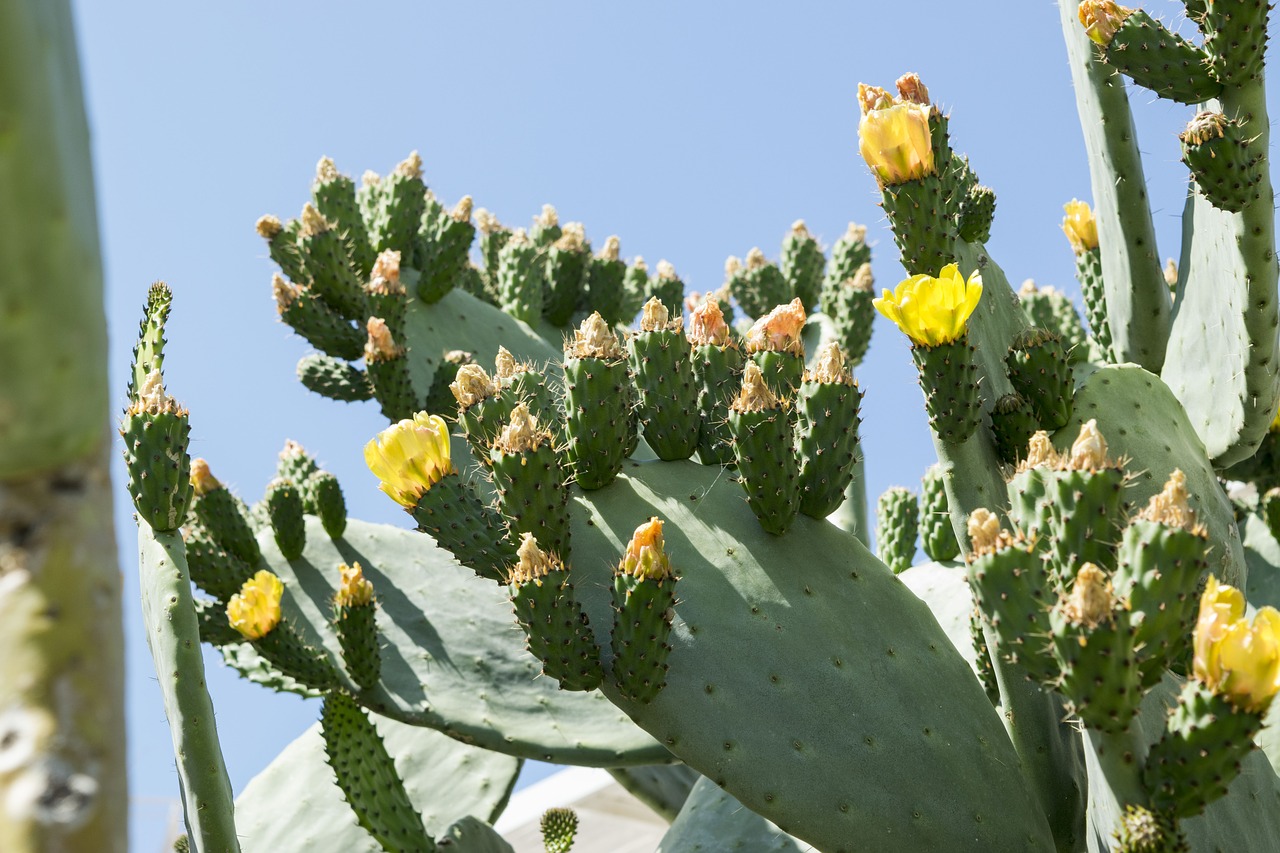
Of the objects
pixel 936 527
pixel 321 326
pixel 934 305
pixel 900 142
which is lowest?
pixel 934 305

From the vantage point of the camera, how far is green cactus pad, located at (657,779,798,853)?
3.11 metres

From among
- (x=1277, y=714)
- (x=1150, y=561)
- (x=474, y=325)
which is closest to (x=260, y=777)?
(x=474, y=325)

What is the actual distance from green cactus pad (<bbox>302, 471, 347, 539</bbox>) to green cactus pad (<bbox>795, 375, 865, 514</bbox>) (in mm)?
1903

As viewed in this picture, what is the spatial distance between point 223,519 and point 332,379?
86cm

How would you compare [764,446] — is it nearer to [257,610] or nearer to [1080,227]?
[257,610]

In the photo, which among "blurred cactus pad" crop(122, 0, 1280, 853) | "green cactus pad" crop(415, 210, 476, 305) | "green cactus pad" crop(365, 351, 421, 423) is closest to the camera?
"blurred cactus pad" crop(122, 0, 1280, 853)

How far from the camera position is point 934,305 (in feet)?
7.64

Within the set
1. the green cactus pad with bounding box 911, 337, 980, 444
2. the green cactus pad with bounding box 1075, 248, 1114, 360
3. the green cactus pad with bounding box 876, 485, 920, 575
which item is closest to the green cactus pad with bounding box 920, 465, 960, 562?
the green cactus pad with bounding box 876, 485, 920, 575

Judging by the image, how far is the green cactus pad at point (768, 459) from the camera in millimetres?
2391

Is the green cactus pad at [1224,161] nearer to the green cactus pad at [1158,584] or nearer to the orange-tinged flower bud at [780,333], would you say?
A: the orange-tinged flower bud at [780,333]

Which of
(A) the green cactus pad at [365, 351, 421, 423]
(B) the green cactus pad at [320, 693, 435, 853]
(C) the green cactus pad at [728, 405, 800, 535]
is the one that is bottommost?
(B) the green cactus pad at [320, 693, 435, 853]

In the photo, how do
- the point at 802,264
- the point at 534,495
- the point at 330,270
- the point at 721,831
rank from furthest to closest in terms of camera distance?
the point at 802,264 → the point at 330,270 → the point at 721,831 → the point at 534,495

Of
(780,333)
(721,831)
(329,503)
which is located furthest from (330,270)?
(721,831)

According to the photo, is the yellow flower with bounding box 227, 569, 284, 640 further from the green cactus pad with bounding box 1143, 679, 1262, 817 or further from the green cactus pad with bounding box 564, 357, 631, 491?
the green cactus pad with bounding box 1143, 679, 1262, 817
